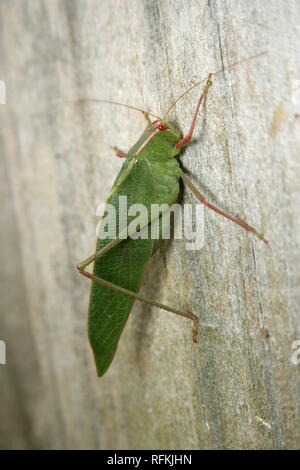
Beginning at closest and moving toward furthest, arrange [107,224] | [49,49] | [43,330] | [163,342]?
→ [107,224]
[163,342]
[49,49]
[43,330]

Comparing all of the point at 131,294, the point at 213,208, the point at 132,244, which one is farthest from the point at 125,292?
the point at 213,208

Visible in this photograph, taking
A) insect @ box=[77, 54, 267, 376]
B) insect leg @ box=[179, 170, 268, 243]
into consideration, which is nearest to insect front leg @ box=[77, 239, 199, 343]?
insect @ box=[77, 54, 267, 376]

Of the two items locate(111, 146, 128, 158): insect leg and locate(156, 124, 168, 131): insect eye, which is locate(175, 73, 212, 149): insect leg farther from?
locate(111, 146, 128, 158): insect leg

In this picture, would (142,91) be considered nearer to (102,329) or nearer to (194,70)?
(194,70)

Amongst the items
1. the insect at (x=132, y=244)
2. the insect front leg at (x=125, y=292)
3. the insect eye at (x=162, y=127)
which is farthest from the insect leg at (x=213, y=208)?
the insect front leg at (x=125, y=292)

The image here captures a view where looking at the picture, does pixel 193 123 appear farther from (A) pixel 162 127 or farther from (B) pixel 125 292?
(B) pixel 125 292
